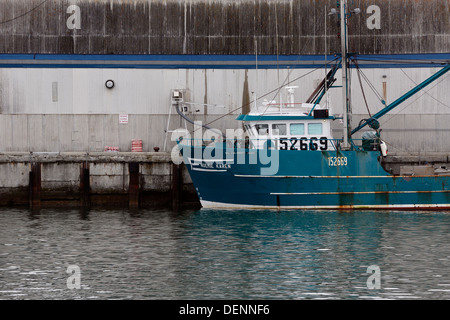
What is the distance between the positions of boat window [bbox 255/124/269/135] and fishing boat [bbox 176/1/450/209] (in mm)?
21

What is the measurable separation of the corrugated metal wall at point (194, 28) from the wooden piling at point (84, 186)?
5.24 m

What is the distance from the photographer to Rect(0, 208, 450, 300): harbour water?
14.6 metres

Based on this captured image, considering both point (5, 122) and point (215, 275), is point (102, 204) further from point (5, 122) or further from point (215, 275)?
point (215, 275)

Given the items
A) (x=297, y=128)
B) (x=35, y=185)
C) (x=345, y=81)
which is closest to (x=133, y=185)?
(x=35, y=185)

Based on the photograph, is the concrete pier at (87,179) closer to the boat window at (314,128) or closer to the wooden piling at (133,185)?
the wooden piling at (133,185)

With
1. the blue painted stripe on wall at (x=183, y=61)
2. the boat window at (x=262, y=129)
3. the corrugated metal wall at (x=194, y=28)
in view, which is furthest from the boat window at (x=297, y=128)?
the corrugated metal wall at (x=194, y=28)

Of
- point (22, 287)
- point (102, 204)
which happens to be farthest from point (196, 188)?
point (22, 287)

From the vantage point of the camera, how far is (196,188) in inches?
1061

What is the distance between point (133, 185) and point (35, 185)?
361 cm

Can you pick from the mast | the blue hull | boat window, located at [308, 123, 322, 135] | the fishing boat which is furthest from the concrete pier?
the mast

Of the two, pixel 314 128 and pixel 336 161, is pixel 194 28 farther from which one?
pixel 336 161

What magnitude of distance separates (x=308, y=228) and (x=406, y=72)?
36.9 ft

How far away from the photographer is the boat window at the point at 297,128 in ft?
86.4
